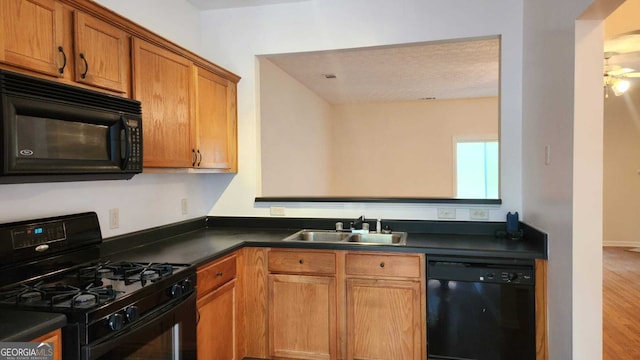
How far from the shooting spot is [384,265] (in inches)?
95.7

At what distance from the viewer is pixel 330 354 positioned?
2.51 metres

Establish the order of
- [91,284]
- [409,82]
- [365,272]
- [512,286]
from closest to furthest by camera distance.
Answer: [91,284] < [512,286] < [365,272] < [409,82]

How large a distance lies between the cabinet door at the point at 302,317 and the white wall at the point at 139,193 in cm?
93

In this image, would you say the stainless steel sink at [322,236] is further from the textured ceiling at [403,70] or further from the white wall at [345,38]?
the textured ceiling at [403,70]

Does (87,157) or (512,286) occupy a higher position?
(87,157)

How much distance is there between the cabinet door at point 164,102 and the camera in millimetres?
2082

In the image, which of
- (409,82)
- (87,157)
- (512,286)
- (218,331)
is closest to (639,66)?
(409,82)

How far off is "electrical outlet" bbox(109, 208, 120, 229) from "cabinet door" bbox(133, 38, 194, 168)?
399 millimetres

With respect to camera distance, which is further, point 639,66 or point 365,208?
point 639,66

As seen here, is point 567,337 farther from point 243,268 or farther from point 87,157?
point 87,157

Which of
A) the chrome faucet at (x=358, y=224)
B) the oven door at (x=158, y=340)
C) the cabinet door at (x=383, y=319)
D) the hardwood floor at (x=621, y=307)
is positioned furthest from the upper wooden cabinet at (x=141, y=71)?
the hardwood floor at (x=621, y=307)

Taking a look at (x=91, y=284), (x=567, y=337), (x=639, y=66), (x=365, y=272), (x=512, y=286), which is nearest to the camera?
(x=91, y=284)

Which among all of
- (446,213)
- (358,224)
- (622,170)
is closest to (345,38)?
(358,224)

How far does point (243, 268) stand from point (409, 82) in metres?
3.51
